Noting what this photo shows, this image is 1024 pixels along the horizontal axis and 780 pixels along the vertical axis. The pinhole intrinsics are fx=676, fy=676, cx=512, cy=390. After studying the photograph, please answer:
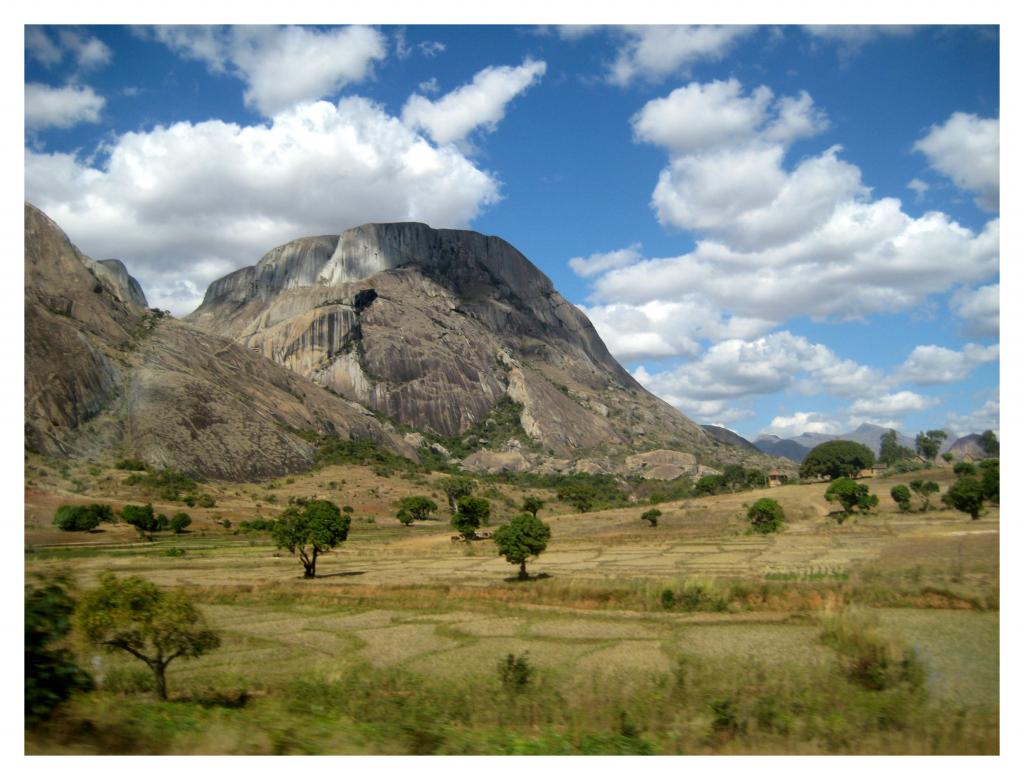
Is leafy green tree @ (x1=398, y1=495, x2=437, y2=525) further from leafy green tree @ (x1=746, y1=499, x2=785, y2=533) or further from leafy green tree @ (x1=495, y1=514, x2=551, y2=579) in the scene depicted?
leafy green tree @ (x1=495, y1=514, x2=551, y2=579)

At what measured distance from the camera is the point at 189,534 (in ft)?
230

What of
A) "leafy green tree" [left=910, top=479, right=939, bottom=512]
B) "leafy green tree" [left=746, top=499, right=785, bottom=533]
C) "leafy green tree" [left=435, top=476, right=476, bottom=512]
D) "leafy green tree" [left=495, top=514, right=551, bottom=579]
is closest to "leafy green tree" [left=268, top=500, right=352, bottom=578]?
"leafy green tree" [left=495, top=514, right=551, bottom=579]

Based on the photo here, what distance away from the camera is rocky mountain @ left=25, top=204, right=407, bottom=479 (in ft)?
303

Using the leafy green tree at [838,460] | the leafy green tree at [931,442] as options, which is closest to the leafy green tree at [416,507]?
the leafy green tree at [838,460]

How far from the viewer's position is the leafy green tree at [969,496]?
52344 millimetres

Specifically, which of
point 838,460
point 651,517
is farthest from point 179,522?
point 838,460

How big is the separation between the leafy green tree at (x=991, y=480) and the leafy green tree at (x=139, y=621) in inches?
2178

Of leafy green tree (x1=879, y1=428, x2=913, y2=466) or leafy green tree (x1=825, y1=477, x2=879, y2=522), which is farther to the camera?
leafy green tree (x1=879, y1=428, x2=913, y2=466)

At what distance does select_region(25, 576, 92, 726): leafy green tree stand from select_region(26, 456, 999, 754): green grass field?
1.03ft

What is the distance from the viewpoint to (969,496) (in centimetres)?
5247

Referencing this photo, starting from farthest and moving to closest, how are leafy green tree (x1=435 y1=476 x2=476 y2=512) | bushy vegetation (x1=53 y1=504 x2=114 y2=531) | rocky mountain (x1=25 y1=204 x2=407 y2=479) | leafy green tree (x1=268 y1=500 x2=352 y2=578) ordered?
leafy green tree (x1=435 y1=476 x2=476 y2=512), rocky mountain (x1=25 y1=204 x2=407 y2=479), bushy vegetation (x1=53 y1=504 x2=114 y2=531), leafy green tree (x1=268 y1=500 x2=352 y2=578)

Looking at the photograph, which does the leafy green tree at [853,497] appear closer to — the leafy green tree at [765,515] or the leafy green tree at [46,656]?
the leafy green tree at [765,515]

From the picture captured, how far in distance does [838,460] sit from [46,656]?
365ft
